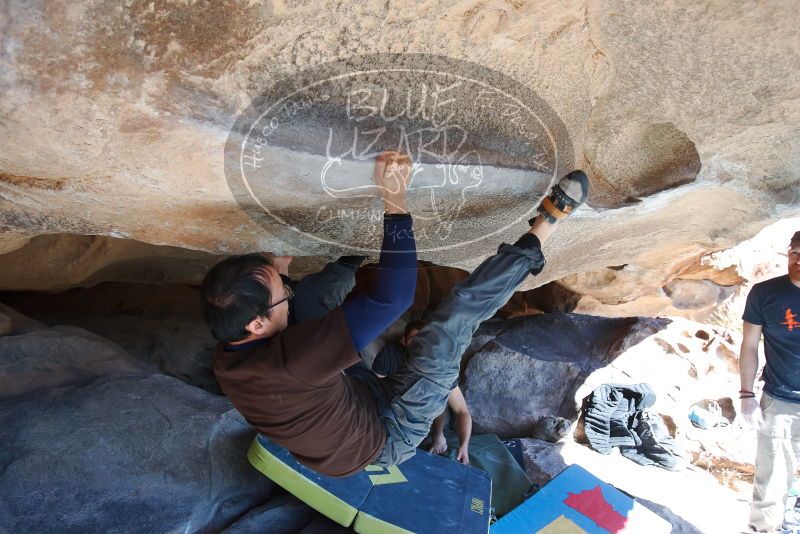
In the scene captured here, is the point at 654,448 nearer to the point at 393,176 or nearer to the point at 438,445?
the point at 438,445

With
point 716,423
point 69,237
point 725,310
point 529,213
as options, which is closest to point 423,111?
point 529,213

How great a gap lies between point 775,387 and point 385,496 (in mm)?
1581

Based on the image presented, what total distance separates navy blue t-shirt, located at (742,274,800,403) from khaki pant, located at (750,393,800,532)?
0.06 metres

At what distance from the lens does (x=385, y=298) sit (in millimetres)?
1262

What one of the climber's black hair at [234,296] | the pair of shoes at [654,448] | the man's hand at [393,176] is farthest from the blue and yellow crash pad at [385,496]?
the pair of shoes at [654,448]

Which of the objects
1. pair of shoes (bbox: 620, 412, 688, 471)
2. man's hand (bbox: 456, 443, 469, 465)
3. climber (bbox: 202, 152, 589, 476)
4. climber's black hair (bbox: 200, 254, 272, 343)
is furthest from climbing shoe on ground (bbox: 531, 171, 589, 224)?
pair of shoes (bbox: 620, 412, 688, 471)

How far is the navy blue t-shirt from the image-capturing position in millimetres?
2111

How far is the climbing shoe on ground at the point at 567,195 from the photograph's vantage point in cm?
155

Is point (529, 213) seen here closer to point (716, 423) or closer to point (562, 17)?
point (562, 17)

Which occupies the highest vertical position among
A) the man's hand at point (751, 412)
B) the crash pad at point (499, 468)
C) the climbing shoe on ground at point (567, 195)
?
the climbing shoe on ground at point (567, 195)

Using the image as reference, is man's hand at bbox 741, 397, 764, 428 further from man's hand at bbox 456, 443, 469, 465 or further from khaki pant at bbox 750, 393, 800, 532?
man's hand at bbox 456, 443, 469, 465

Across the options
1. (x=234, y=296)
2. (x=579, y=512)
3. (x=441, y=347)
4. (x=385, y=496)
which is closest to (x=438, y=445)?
(x=385, y=496)

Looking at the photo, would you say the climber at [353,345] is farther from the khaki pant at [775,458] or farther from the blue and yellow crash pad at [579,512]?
the khaki pant at [775,458]

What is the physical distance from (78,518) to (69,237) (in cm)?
124
